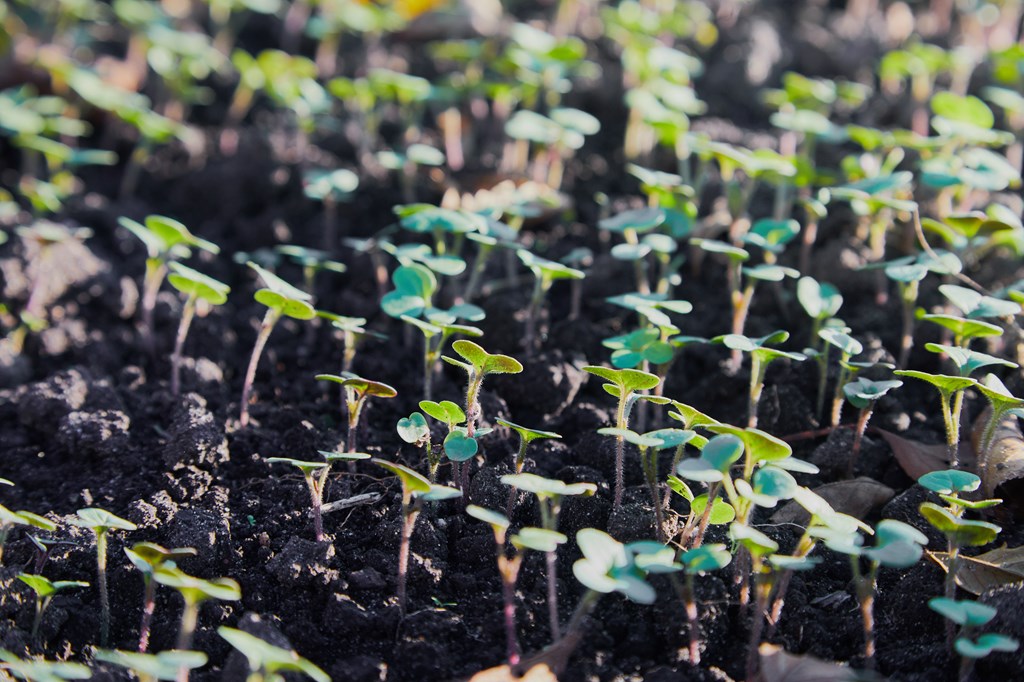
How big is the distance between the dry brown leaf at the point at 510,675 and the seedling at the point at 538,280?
3.13ft

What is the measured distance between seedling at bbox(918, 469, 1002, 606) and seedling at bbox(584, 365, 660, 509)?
535 mm

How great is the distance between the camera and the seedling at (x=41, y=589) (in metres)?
1.66

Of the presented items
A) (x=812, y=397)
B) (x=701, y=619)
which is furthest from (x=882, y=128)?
(x=701, y=619)

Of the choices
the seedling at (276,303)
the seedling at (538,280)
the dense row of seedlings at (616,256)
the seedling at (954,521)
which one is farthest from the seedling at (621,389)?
the seedling at (276,303)

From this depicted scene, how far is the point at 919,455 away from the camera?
2205mm

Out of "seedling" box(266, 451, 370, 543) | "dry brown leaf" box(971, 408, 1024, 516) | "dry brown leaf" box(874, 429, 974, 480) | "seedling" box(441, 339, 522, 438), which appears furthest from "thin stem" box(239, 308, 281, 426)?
"dry brown leaf" box(971, 408, 1024, 516)

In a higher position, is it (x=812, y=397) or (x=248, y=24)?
(x=248, y=24)

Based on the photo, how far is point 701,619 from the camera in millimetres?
1752

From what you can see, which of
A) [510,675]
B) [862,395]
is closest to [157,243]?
[510,675]

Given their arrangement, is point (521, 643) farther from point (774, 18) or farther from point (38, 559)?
point (774, 18)

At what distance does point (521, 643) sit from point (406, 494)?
344mm

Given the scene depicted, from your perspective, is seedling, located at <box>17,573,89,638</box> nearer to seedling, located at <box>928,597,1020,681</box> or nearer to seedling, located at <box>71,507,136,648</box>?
seedling, located at <box>71,507,136,648</box>

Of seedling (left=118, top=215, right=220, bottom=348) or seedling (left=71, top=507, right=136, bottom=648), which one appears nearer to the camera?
seedling (left=71, top=507, right=136, bottom=648)

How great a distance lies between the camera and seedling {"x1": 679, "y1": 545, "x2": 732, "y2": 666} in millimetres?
1588
